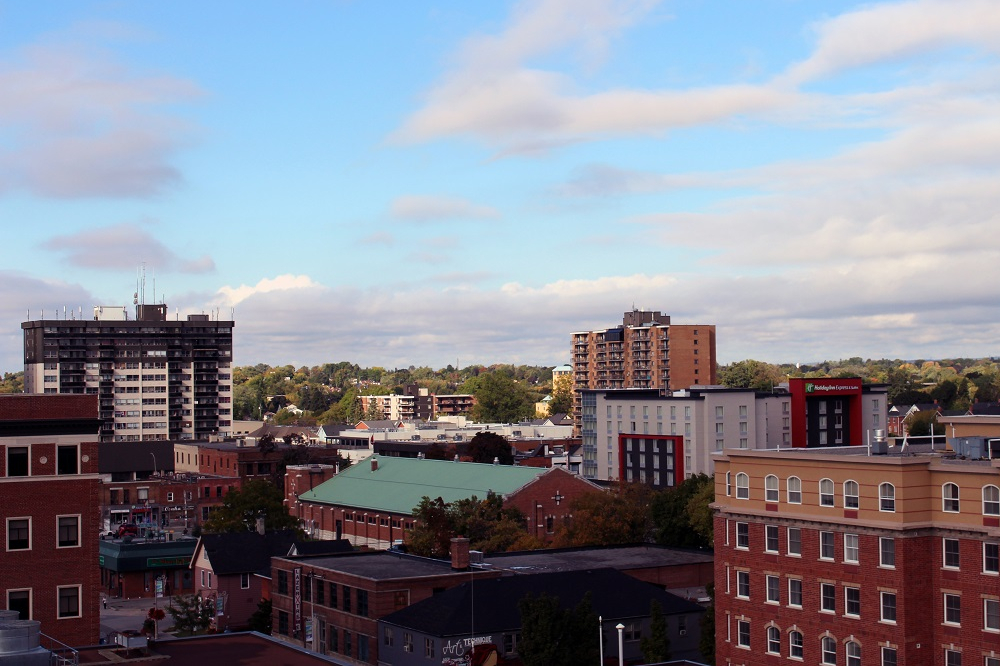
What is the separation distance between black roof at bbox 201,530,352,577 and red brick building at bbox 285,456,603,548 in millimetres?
20744

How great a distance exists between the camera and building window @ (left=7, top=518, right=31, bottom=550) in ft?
163

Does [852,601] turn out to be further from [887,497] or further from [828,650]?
[887,497]

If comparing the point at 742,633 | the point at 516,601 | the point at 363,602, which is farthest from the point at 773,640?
the point at 363,602

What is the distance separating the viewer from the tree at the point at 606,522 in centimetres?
10031

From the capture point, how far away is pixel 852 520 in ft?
175

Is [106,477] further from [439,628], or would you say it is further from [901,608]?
[901,608]

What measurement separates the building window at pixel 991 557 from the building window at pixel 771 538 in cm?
976

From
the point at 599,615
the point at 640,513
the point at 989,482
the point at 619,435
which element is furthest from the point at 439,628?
the point at 619,435

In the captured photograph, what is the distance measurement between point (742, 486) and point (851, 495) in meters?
6.44

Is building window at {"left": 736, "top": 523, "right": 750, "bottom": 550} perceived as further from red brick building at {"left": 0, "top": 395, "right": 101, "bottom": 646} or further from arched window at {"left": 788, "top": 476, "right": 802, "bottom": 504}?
red brick building at {"left": 0, "top": 395, "right": 101, "bottom": 646}

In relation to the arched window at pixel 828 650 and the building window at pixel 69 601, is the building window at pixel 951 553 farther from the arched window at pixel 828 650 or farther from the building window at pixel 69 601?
the building window at pixel 69 601

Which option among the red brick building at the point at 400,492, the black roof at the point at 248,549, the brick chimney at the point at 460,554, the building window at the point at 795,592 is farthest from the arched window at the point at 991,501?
the red brick building at the point at 400,492

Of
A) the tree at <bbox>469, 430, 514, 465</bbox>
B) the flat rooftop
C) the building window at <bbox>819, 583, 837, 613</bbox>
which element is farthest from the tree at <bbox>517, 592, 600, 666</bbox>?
the tree at <bbox>469, 430, 514, 465</bbox>

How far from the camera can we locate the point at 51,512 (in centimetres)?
5041
